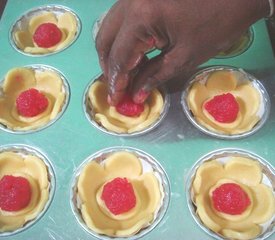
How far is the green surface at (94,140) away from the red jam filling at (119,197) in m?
0.13

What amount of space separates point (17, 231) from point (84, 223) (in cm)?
24

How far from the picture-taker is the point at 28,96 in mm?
1715

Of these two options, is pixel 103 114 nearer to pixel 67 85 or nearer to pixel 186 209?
pixel 67 85

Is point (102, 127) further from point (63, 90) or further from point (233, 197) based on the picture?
point (233, 197)

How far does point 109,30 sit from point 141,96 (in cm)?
32

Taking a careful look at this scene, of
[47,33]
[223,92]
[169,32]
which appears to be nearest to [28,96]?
[47,33]

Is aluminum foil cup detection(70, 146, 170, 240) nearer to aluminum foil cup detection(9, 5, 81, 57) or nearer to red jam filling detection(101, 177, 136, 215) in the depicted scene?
red jam filling detection(101, 177, 136, 215)

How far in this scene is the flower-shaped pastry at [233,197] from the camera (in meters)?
1.41

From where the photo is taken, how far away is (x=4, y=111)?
5.74ft

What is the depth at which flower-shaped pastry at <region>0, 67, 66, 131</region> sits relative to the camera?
1.71 metres

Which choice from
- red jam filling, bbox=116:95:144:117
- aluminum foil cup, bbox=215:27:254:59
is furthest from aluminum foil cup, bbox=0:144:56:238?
aluminum foil cup, bbox=215:27:254:59

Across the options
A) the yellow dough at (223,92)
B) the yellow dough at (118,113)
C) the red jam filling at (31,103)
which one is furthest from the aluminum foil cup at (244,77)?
the red jam filling at (31,103)

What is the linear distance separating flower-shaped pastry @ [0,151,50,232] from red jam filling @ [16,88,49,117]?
200 mm

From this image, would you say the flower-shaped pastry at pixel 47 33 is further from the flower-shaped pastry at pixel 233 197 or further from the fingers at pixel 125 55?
the flower-shaped pastry at pixel 233 197
